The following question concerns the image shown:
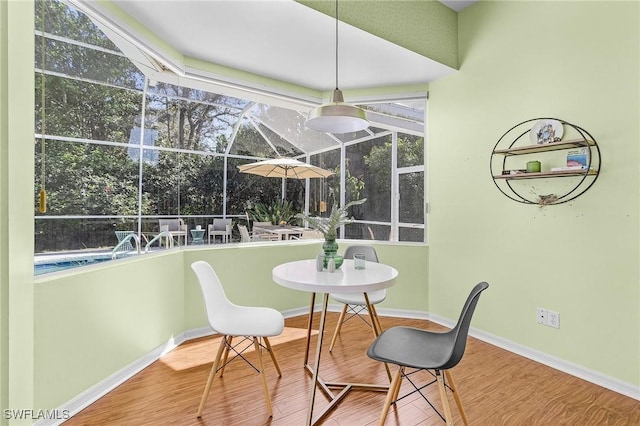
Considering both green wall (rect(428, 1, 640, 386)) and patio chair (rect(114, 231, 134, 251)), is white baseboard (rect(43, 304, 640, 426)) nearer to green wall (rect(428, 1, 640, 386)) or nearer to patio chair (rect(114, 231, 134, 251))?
green wall (rect(428, 1, 640, 386))

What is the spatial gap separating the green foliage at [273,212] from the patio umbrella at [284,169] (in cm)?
17

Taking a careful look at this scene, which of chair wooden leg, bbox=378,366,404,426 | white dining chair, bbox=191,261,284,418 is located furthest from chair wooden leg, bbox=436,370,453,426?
white dining chair, bbox=191,261,284,418

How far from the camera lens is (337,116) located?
2064mm

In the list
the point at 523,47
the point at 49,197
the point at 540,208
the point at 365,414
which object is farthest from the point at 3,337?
the point at 523,47

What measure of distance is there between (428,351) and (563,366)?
1584 millimetres

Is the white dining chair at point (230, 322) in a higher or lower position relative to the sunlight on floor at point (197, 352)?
higher

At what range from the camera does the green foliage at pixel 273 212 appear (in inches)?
144

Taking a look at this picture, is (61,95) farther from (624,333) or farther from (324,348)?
(624,333)

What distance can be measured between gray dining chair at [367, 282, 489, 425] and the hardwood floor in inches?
15.1

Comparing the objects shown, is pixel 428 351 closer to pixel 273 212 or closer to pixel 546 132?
pixel 546 132

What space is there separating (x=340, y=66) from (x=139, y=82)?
183 cm

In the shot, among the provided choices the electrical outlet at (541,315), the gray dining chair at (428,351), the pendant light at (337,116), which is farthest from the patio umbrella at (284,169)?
the electrical outlet at (541,315)

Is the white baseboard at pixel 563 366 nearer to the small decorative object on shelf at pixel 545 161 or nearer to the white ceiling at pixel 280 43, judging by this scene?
the small decorative object on shelf at pixel 545 161

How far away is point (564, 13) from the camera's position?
2537 mm
